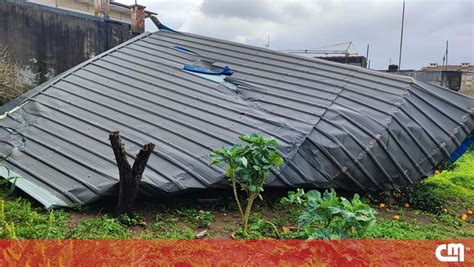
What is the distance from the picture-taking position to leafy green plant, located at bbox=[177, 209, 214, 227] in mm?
3408

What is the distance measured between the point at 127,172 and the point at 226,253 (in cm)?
110

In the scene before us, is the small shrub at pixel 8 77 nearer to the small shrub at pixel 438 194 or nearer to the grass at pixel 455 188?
the small shrub at pixel 438 194

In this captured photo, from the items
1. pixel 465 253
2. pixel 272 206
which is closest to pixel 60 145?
pixel 272 206

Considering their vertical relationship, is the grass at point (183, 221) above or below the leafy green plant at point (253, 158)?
below

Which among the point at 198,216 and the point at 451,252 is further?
the point at 198,216

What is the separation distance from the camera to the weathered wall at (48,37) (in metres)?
6.98

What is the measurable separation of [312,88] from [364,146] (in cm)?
108

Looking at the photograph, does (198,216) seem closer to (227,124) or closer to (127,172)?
(127,172)

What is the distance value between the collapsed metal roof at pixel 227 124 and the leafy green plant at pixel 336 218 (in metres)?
1.47

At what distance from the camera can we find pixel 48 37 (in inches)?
299

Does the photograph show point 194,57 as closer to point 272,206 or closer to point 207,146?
point 207,146

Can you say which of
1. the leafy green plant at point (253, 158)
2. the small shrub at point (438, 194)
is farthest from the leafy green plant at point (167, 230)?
the small shrub at point (438, 194)

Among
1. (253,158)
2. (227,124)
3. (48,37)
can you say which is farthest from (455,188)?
(48,37)

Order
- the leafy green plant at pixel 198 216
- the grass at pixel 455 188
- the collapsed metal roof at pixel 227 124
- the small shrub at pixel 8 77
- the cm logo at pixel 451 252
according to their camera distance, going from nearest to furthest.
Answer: the cm logo at pixel 451 252 < the leafy green plant at pixel 198 216 < the collapsed metal roof at pixel 227 124 < the grass at pixel 455 188 < the small shrub at pixel 8 77
